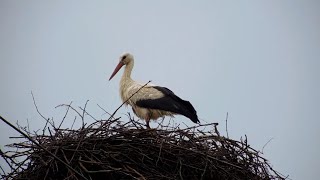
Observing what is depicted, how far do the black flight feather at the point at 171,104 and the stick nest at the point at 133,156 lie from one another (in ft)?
4.49

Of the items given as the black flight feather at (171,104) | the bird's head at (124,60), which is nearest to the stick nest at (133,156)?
the black flight feather at (171,104)

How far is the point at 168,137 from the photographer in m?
3.03

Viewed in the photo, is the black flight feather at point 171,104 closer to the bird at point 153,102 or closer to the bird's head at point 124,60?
the bird at point 153,102

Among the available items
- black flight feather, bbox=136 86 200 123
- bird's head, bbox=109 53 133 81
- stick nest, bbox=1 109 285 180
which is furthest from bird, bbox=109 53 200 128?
stick nest, bbox=1 109 285 180

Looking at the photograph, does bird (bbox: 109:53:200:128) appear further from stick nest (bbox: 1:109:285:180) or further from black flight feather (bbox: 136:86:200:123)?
stick nest (bbox: 1:109:285:180)

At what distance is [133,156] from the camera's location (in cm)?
284

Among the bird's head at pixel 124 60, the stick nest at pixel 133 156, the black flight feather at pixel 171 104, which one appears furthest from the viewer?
the bird's head at pixel 124 60

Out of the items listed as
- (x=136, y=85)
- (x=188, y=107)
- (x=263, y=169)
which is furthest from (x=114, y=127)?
(x=136, y=85)

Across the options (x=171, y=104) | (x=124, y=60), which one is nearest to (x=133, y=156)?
(x=171, y=104)

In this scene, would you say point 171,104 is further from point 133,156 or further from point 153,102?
point 133,156

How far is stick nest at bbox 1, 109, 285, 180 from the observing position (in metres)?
2.71

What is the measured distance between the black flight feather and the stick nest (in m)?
1.37

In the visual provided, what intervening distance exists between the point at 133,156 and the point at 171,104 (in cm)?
187

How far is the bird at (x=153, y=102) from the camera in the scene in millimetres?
4547
